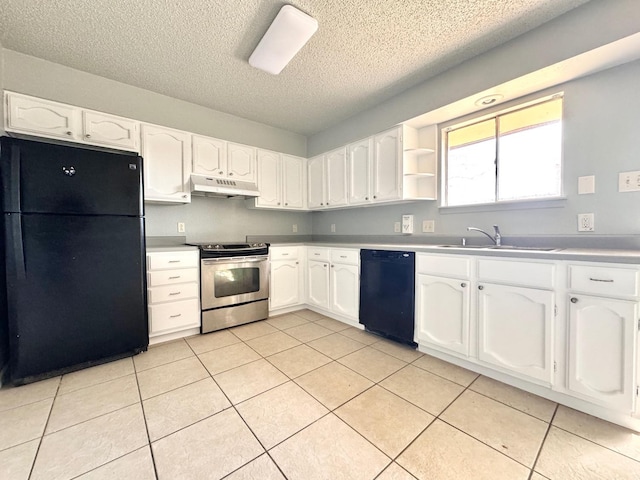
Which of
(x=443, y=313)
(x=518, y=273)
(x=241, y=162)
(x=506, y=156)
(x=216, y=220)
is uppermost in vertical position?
(x=241, y=162)

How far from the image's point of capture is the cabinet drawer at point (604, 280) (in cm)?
132

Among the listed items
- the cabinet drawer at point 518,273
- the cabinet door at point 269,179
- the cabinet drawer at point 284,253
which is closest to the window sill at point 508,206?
the cabinet drawer at point 518,273

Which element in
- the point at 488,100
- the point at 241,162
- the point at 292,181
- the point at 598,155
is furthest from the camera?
the point at 292,181

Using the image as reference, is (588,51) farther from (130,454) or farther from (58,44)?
(58,44)

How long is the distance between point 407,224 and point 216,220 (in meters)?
2.33

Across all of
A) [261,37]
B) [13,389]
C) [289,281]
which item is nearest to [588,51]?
[261,37]

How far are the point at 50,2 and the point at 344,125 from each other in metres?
2.74

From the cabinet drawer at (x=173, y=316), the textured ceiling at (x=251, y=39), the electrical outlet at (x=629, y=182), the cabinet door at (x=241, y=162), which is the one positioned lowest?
the cabinet drawer at (x=173, y=316)

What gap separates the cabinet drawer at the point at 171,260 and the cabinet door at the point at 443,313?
2.18 meters

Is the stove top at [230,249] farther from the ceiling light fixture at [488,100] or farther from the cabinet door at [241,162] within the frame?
the ceiling light fixture at [488,100]

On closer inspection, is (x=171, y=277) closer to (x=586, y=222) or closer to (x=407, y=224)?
(x=407, y=224)

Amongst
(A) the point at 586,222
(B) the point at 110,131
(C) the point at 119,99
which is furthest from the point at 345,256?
(C) the point at 119,99

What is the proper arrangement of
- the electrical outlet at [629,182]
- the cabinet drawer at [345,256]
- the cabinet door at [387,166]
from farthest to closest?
the cabinet drawer at [345,256] → the cabinet door at [387,166] → the electrical outlet at [629,182]

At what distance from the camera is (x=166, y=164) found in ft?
8.70
